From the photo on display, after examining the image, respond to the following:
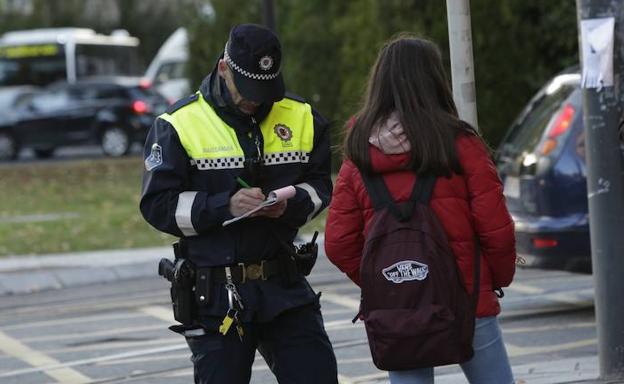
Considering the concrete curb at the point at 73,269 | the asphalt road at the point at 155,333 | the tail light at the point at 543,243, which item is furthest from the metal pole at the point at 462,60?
the concrete curb at the point at 73,269

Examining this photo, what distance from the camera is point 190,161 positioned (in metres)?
4.70

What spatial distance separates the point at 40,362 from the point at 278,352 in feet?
13.0

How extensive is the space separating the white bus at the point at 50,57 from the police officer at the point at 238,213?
35280mm

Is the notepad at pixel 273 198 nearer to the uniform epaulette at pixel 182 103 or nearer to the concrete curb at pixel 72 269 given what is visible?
the uniform epaulette at pixel 182 103

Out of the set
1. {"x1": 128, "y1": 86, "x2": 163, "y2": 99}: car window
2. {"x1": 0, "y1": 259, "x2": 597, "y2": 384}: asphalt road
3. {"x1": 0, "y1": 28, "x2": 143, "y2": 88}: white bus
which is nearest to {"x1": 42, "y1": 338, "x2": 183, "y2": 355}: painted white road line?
{"x1": 0, "y1": 259, "x2": 597, "y2": 384}: asphalt road

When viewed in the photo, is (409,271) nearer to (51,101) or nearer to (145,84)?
(51,101)

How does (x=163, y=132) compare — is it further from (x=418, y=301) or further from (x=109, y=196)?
(x=109, y=196)

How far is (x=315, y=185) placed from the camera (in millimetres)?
4852

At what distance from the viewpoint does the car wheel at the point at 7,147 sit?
30.5m

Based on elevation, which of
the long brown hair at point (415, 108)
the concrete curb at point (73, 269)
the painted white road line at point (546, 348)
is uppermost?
the long brown hair at point (415, 108)

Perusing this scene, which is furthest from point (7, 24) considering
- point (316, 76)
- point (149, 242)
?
point (149, 242)

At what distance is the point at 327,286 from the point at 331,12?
9490 mm

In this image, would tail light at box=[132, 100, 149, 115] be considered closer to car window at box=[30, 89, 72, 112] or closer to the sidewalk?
car window at box=[30, 89, 72, 112]

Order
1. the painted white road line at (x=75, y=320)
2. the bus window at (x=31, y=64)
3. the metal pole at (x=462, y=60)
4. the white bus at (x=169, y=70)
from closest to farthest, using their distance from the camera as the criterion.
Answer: the metal pole at (x=462, y=60)
the painted white road line at (x=75, y=320)
the white bus at (x=169, y=70)
the bus window at (x=31, y=64)
